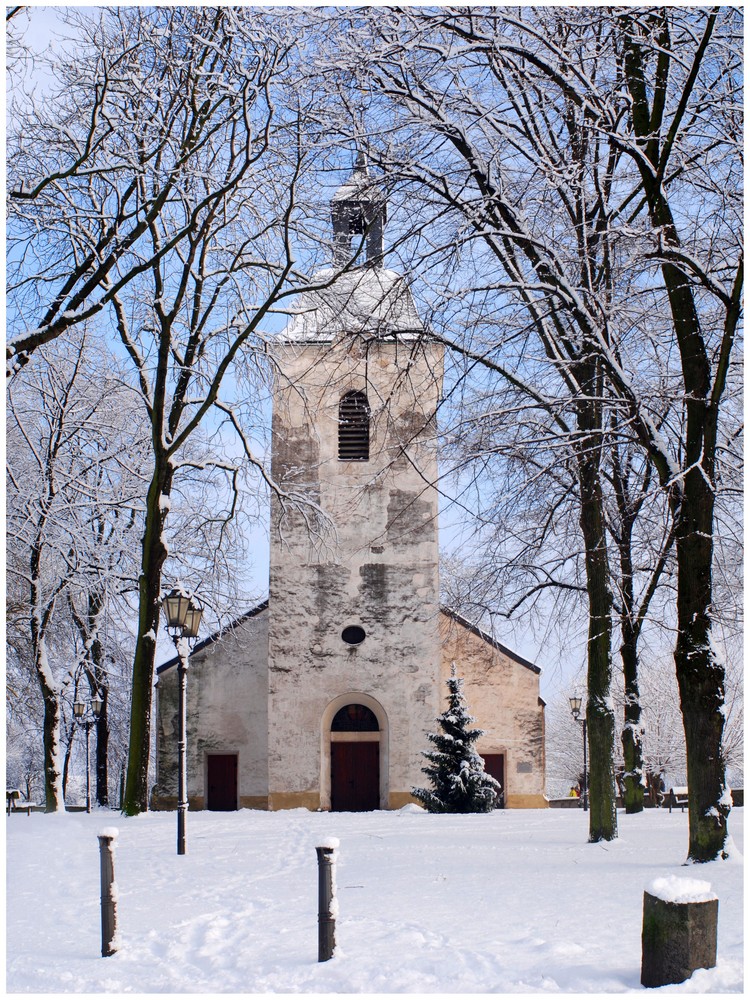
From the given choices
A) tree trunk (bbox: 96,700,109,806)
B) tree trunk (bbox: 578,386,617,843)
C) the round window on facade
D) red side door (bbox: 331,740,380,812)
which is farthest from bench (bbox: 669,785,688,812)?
tree trunk (bbox: 96,700,109,806)

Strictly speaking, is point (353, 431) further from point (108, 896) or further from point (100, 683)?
point (108, 896)

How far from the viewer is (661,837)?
43.5ft

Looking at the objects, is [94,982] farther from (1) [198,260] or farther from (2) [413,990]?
(1) [198,260]

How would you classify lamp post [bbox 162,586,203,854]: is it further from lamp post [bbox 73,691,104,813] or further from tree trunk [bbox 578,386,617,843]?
lamp post [bbox 73,691,104,813]

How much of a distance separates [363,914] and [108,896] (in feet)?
6.29

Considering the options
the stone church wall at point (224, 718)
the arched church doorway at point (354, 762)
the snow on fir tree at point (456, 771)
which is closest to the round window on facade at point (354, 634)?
the arched church doorway at point (354, 762)

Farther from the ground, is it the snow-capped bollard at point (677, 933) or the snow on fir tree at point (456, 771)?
the snow-capped bollard at point (677, 933)

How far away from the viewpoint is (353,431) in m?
26.5

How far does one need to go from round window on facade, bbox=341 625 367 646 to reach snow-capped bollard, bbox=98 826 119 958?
59.6 feet

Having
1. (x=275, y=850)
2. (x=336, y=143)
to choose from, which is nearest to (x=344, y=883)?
(x=275, y=850)

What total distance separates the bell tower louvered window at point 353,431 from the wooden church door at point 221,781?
26.5 ft

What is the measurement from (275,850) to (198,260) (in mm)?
10452

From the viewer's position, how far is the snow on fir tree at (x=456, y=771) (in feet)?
71.1

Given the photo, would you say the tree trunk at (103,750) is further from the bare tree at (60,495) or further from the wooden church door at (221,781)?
the bare tree at (60,495)
